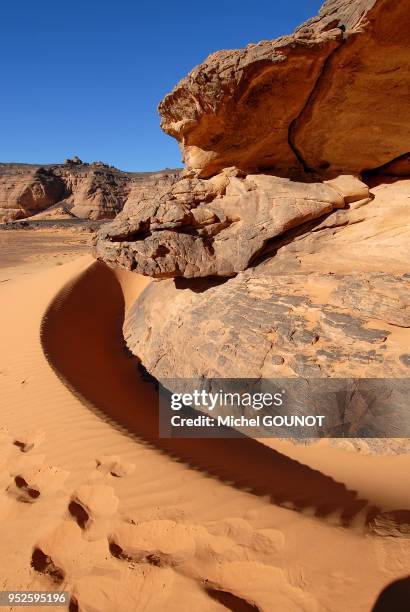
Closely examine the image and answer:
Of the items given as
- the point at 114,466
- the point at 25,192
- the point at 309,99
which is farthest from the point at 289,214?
the point at 25,192

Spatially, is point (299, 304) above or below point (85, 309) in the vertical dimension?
above

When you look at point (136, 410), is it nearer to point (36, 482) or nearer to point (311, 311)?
point (36, 482)

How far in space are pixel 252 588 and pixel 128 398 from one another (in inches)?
131

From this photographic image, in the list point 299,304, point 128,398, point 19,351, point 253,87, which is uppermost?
point 253,87

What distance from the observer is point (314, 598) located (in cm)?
183

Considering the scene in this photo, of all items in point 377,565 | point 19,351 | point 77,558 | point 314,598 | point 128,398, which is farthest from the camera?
point 19,351

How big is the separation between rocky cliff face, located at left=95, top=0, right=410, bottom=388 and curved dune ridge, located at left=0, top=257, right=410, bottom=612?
1.34 meters

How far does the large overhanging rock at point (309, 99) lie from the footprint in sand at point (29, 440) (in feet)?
16.1

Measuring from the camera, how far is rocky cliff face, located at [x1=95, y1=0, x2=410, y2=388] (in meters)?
4.19

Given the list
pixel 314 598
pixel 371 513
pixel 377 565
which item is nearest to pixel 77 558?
pixel 314 598

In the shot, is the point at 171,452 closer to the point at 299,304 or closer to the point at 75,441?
the point at 75,441

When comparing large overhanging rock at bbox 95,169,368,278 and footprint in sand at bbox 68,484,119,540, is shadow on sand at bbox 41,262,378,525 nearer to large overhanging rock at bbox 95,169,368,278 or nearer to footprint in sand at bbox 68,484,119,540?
footprint in sand at bbox 68,484,119,540

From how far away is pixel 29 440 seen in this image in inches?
141

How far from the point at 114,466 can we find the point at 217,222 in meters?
4.13
